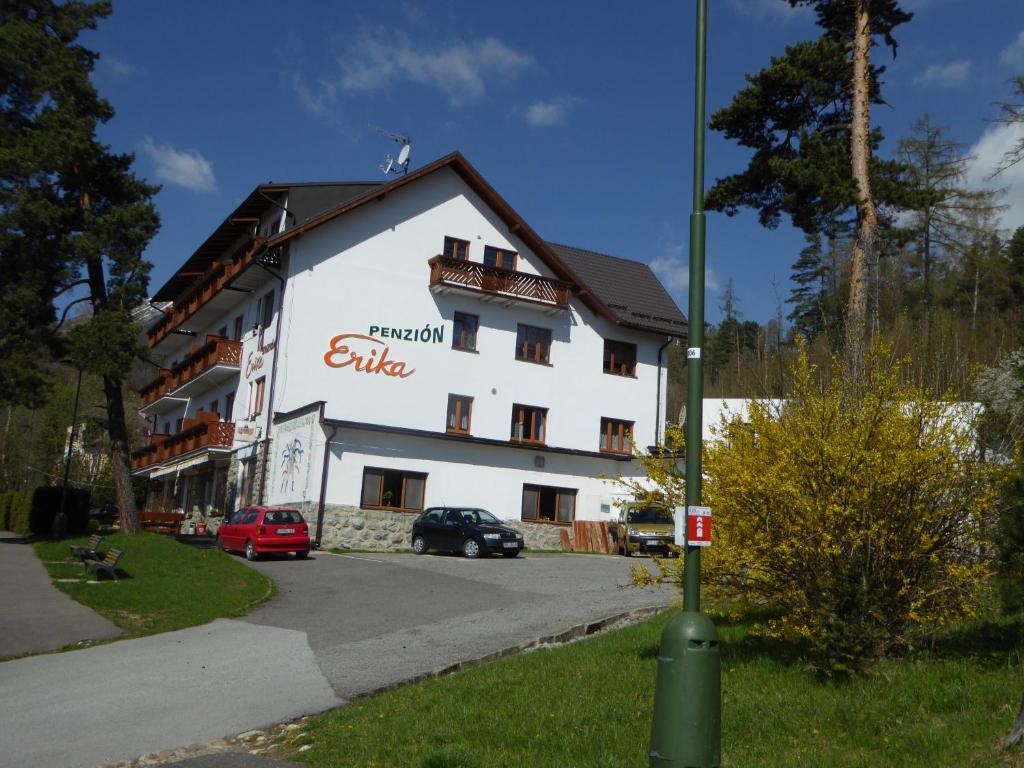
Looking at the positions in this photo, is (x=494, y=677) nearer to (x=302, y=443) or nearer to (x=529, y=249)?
(x=302, y=443)

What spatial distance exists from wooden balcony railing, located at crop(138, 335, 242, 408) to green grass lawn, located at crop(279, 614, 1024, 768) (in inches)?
1148

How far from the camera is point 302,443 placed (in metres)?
31.3

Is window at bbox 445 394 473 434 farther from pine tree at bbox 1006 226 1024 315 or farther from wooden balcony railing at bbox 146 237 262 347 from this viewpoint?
pine tree at bbox 1006 226 1024 315

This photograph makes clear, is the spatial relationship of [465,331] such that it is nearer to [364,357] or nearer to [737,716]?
[364,357]

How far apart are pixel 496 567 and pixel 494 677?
47.4 feet

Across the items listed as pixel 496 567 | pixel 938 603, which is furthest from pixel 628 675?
pixel 496 567

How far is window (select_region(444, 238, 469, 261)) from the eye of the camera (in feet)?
118

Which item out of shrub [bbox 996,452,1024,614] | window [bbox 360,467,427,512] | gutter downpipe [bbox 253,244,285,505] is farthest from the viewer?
gutter downpipe [bbox 253,244,285,505]

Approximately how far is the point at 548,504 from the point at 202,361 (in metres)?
15.3

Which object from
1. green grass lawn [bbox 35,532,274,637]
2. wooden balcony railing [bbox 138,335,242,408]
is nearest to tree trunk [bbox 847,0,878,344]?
green grass lawn [bbox 35,532,274,637]

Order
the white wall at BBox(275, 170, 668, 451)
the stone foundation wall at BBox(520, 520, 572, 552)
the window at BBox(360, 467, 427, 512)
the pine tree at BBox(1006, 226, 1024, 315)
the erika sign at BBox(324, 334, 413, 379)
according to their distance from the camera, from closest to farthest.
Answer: the window at BBox(360, 467, 427, 512) < the white wall at BBox(275, 170, 668, 451) < the erika sign at BBox(324, 334, 413, 379) < the stone foundation wall at BBox(520, 520, 572, 552) < the pine tree at BBox(1006, 226, 1024, 315)

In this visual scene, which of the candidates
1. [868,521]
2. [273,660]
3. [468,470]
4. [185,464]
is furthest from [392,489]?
[868,521]

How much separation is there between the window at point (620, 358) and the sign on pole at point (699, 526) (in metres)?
31.3

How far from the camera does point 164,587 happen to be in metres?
20.0
